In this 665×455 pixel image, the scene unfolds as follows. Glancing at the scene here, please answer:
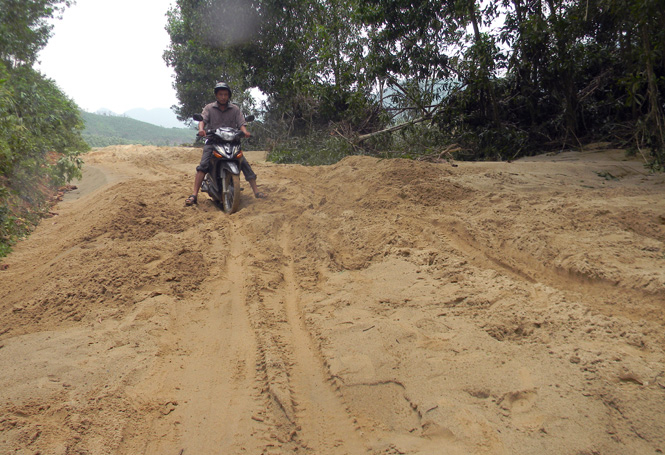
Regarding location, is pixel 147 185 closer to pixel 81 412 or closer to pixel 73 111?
pixel 81 412

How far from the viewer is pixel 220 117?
6.41 metres

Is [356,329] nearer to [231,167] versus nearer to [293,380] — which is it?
[293,380]

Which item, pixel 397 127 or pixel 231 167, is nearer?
pixel 231 167

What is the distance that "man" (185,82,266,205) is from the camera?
623 centimetres

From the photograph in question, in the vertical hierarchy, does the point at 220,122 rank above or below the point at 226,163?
above

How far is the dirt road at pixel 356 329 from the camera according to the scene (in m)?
1.96

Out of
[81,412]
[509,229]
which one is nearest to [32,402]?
[81,412]

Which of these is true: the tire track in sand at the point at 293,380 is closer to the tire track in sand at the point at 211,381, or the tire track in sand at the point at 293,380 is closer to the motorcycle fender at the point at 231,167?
the tire track in sand at the point at 211,381

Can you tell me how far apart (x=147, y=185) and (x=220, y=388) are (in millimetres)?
5746

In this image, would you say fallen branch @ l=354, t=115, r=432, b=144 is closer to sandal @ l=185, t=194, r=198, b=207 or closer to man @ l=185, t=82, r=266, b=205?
man @ l=185, t=82, r=266, b=205

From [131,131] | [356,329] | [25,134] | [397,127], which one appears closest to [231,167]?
[25,134]

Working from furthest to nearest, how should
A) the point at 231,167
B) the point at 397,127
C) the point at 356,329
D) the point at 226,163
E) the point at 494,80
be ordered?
the point at 397,127, the point at 494,80, the point at 226,163, the point at 231,167, the point at 356,329

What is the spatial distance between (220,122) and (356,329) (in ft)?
15.1

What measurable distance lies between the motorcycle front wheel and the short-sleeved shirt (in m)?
0.86
